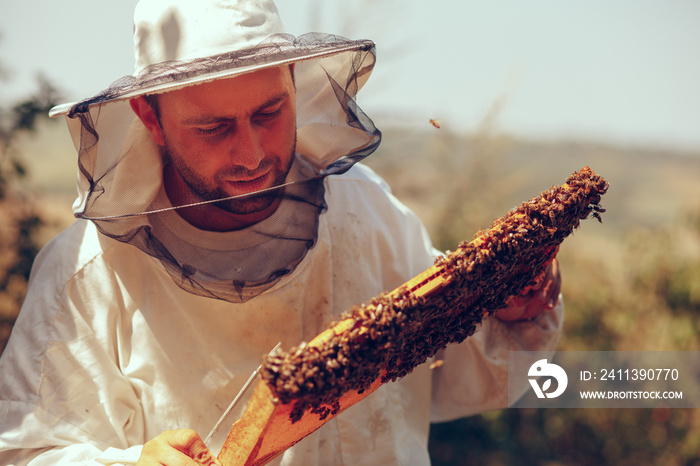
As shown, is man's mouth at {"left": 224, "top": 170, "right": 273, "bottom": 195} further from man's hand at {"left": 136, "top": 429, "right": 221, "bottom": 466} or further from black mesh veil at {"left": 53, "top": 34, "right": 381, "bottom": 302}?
man's hand at {"left": 136, "top": 429, "right": 221, "bottom": 466}

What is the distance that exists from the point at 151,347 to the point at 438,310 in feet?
3.57

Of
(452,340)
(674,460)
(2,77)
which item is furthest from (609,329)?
(2,77)

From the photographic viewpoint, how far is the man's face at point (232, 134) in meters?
1.82

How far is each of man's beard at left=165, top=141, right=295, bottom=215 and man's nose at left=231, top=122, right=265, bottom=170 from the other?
24 mm

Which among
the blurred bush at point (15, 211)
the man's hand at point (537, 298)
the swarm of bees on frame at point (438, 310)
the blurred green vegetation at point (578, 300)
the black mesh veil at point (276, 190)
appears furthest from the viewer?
the blurred green vegetation at point (578, 300)

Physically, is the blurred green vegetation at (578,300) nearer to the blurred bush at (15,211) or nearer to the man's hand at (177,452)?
the blurred bush at (15,211)

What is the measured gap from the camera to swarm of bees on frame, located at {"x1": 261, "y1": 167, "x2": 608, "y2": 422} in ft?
4.48

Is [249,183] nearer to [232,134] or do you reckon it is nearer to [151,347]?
[232,134]

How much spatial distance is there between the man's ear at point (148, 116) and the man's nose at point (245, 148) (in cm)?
30

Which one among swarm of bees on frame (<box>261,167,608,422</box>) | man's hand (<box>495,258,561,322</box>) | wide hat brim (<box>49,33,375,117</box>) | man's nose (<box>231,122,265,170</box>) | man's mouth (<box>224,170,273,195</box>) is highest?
wide hat brim (<box>49,33,375,117</box>)

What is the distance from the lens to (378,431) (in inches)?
87.4

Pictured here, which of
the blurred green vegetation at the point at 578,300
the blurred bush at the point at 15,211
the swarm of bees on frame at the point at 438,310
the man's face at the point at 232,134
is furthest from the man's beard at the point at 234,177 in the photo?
the blurred bush at the point at 15,211

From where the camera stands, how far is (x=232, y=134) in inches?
73.2

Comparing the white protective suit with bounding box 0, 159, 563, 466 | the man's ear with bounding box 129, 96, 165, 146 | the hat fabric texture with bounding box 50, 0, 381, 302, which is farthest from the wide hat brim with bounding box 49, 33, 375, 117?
the white protective suit with bounding box 0, 159, 563, 466
